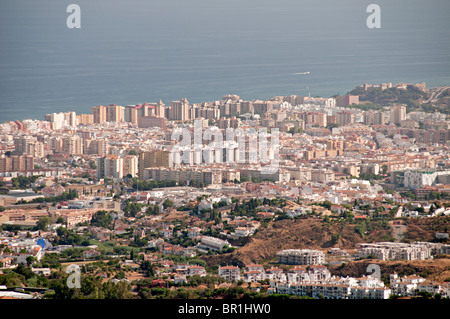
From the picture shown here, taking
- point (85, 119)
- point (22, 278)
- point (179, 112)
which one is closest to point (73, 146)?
point (85, 119)

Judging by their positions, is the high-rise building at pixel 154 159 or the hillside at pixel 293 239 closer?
the hillside at pixel 293 239

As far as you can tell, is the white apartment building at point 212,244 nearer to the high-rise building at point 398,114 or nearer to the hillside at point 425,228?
the hillside at point 425,228

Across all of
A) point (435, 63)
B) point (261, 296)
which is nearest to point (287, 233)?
point (261, 296)

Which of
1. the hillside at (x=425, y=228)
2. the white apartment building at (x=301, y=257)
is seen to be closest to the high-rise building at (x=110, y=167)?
the hillside at (x=425, y=228)

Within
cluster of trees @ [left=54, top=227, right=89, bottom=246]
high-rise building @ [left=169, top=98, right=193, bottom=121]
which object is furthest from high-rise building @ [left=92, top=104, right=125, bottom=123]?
cluster of trees @ [left=54, top=227, right=89, bottom=246]

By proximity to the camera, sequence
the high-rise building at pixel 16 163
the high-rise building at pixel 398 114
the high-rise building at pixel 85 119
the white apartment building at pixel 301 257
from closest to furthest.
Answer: the white apartment building at pixel 301 257, the high-rise building at pixel 16 163, the high-rise building at pixel 398 114, the high-rise building at pixel 85 119

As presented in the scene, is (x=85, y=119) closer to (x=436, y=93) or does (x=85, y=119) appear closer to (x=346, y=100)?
(x=346, y=100)

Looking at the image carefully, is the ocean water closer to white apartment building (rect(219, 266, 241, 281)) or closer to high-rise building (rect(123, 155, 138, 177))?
high-rise building (rect(123, 155, 138, 177))

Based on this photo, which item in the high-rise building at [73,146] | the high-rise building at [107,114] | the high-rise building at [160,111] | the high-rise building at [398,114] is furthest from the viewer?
the high-rise building at [160,111]

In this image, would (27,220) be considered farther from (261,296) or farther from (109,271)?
(261,296)
